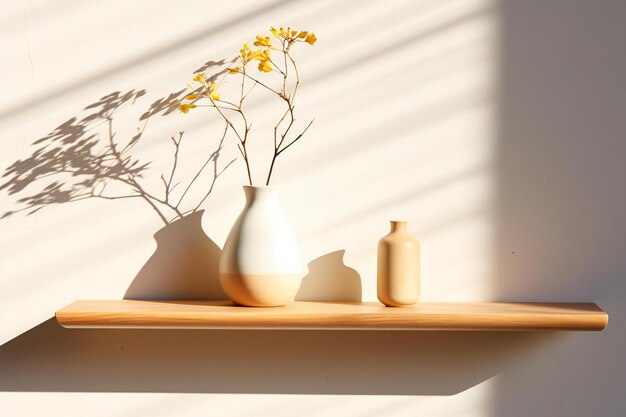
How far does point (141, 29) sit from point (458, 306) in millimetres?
769

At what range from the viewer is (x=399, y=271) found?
54.6 inches

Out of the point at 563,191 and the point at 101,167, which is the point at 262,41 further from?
the point at 563,191

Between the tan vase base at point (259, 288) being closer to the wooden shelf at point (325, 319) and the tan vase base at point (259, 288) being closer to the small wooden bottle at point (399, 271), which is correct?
the wooden shelf at point (325, 319)

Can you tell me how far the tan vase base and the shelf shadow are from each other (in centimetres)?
13

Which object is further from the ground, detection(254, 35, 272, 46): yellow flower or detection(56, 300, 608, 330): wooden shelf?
detection(254, 35, 272, 46): yellow flower

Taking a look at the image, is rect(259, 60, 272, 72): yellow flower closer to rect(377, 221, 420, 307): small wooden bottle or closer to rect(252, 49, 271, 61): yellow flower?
rect(252, 49, 271, 61): yellow flower

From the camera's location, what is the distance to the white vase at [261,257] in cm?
135

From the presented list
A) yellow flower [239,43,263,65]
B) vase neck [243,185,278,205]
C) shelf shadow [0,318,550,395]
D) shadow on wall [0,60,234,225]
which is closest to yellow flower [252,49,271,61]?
yellow flower [239,43,263,65]

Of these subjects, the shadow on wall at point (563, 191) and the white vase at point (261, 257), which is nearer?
the white vase at point (261, 257)

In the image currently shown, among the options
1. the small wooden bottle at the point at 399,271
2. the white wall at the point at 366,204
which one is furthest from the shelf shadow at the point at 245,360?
the small wooden bottle at the point at 399,271

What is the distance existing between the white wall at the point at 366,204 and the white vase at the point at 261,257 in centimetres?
9

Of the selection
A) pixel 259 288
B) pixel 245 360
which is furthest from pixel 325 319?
pixel 245 360

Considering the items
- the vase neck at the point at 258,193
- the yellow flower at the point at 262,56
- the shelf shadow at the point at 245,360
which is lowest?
the shelf shadow at the point at 245,360

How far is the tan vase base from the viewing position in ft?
4.42
